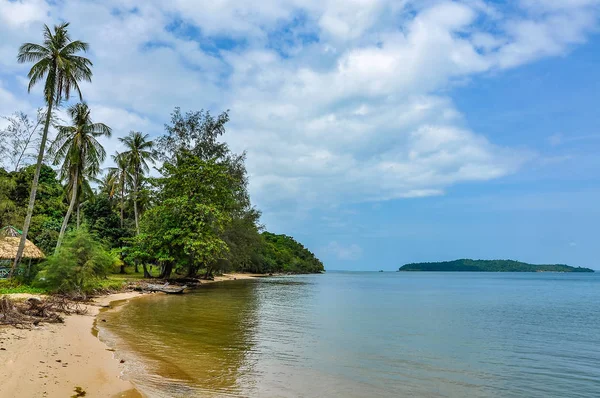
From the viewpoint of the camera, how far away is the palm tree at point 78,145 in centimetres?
3030

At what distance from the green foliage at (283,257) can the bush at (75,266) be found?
5784 centimetres

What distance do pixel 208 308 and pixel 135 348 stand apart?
420 inches

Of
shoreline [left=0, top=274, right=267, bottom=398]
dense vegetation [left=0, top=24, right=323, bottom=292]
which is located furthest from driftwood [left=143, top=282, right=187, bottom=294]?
shoreline [left=0, top=274, right=267, bottom=398]

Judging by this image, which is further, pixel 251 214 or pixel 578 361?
pixel 251 214

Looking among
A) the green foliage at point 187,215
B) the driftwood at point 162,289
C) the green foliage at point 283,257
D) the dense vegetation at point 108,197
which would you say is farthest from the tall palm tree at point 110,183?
the green foliage at point 283,257

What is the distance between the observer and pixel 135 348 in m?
11.5

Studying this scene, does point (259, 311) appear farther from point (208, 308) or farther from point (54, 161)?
point (54, 161)

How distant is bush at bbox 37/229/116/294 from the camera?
2097cm

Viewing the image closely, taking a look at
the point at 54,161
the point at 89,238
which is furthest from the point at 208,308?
the point at 54,161

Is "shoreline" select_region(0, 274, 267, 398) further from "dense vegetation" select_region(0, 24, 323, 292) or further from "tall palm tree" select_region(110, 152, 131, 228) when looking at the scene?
"tall palm tree" select_region(110, 152, 131, 228)

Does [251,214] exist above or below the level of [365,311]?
above

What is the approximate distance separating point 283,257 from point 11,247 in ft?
314

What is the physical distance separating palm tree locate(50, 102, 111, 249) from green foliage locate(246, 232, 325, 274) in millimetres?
50770

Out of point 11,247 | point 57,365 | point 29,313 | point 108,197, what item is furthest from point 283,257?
point 57,365
